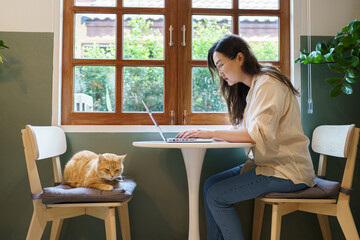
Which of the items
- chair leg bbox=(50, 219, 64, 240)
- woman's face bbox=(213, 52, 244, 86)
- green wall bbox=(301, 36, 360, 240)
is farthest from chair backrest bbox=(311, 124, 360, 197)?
chair leg bbox=(50, 219, 64, 240)

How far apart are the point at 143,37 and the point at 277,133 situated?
1.28 meters

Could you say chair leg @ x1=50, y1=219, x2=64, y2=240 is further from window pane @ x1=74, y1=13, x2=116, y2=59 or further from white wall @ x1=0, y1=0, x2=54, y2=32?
white wall @ x1=0, y1=0, x2=54, y2=32

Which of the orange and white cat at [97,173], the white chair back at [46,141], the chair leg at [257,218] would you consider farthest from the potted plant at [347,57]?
the white chair back at [46,141]

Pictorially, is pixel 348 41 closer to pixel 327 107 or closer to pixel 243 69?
pixel 327 107

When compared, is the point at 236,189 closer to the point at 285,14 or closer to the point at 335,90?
the point at 335,90

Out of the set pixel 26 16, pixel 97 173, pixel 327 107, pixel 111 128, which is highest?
pixel 26 16

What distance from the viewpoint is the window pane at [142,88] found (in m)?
2.24

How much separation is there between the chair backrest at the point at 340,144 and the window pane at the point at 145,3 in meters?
1.45

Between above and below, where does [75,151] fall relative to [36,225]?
above

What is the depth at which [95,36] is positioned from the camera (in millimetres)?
2242

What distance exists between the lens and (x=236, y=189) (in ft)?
4.88

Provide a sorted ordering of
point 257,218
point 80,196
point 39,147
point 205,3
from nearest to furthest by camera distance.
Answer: point 80,196 → point 39,147 → point 257,218 → point 205,3

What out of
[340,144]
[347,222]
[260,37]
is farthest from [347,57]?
[347,222]

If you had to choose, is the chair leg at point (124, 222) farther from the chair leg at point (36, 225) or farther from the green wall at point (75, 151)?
the chair leg at point (36, 225)
